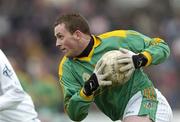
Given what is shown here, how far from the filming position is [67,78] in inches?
357

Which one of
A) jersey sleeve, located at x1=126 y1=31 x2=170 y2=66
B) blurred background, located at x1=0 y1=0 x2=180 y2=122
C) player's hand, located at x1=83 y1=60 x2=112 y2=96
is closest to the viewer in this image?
player's hand, located at x1=83 y1=60 x2=112 y2=96

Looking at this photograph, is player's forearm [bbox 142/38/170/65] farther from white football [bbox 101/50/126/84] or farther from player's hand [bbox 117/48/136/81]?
white football [bbox 101/50/126/84]

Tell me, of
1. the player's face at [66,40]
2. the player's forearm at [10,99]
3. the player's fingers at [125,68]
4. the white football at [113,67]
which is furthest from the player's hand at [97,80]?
the player's forearm at [10,99]

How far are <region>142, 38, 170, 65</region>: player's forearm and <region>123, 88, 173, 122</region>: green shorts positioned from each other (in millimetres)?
376

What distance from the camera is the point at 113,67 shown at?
8.63 metres

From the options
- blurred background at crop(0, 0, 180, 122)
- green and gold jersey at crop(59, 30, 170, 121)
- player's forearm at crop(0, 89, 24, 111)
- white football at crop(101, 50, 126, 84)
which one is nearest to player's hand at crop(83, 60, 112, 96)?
white football at crop(101, 50, 126, 84)

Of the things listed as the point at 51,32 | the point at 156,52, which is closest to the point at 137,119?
the point at 156,52

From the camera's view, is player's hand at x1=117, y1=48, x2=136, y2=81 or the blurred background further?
the blurred background

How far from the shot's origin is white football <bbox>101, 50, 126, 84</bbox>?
8.62 m

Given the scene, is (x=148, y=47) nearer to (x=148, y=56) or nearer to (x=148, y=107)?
(x=148, y=56)

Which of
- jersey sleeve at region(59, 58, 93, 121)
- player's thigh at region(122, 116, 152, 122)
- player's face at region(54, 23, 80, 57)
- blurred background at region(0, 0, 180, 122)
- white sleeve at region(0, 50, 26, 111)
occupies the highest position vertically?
player's face at region(54, 23, 80, 57)

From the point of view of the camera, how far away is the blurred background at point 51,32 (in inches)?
613

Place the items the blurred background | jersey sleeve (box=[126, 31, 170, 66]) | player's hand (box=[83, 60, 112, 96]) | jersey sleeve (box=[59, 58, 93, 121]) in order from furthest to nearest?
the blurred background
jersey sleeve (box=[126, 31, 170, 66])
jersey sleeve (box=[59, 58, 93, 121])
player's hand (box=[83, 60, 112, 96])

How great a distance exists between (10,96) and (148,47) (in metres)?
1.54
